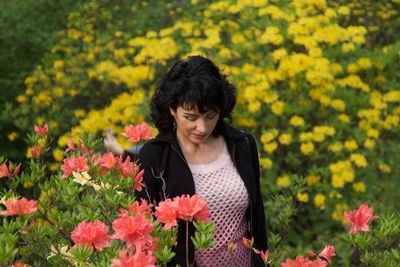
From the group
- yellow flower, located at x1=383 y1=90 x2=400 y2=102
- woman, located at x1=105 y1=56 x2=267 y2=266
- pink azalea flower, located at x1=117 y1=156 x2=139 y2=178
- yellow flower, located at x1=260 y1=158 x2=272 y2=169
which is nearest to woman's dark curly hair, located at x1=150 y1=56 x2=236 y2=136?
woman, located at x1=105 y1=56 x2=267 y2=266

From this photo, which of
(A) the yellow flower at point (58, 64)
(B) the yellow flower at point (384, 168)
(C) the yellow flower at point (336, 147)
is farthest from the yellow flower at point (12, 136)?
(B) the yellow flower at point (384, 168)

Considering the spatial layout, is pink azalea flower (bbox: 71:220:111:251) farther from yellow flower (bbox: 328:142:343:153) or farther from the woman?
yellow flower (bbox: 328:142:343:153)

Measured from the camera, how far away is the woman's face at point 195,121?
2.00m

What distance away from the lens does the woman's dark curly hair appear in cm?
199

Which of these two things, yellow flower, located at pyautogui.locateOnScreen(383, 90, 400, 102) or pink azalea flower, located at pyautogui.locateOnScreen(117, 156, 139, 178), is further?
yellow flower, located at pyautogui.locateOnScreen(383, 90, 400, 102)

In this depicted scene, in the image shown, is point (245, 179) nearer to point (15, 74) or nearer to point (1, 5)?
point (15, 74)

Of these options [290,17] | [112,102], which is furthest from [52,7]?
[290,17]

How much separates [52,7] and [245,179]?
4.85m

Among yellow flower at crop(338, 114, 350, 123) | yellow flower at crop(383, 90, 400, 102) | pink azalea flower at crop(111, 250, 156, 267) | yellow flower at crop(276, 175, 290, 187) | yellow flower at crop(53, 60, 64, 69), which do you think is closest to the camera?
pink azalea flower at crop(111, 250, 156, 267)

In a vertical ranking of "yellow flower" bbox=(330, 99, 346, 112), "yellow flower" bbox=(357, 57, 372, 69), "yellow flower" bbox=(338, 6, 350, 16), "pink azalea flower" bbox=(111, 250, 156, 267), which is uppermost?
"pink azalea flower" bbox=(111, 250, 156, 267)

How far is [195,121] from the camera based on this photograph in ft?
6.61

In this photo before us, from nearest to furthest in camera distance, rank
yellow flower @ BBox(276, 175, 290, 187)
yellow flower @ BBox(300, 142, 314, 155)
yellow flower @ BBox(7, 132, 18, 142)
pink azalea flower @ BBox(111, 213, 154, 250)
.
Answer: pink azalea flower @ BBox(111, 213, 154, 250)
yellow flower @ BBox(276, 175, 290, 187)
yellow flower @ BBox(300, 142, 314, 155)
yellow flower @ BBox(7, 132, 18, 142)

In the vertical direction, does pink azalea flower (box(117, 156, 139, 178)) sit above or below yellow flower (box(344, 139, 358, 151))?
above

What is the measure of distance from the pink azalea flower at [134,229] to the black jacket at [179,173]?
0.66 m
